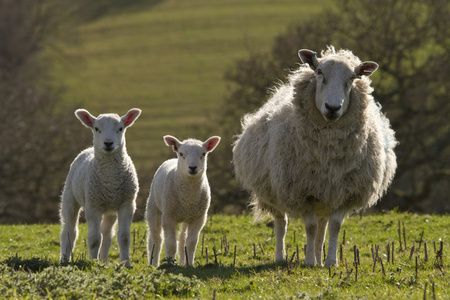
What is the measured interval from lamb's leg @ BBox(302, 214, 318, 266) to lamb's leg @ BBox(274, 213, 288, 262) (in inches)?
22.7

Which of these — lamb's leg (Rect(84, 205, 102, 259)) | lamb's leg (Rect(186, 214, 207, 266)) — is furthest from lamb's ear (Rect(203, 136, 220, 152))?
lamb's leg (Rect(84, 205, 102, 259))

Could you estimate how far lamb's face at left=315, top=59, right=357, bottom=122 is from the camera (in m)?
8.23

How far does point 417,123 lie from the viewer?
72.8 ft

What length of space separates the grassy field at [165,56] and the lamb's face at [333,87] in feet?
85.5

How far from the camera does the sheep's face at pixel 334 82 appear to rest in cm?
823

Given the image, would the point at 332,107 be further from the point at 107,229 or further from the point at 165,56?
the point at 165,56

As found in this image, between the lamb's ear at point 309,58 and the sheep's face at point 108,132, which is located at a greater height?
the lamb's ear at point 309,58

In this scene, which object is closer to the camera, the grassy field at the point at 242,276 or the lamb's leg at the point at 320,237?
the grassy field at the point at 242,276

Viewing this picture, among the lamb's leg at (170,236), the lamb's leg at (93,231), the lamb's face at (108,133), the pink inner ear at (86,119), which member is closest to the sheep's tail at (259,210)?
the lamb's leg at (170,236)

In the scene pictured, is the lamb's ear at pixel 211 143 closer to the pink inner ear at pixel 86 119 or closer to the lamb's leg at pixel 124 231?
the lamb's leg at pixel 124 231

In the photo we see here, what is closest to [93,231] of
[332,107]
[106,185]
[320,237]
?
[106,185]

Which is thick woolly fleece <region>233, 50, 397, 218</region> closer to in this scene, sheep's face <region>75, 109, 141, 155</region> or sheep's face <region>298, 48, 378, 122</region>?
sheep's face <region>298, 48, 378, 122</region>

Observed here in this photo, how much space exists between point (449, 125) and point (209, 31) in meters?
34.5

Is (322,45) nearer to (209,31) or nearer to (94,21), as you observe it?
(209,31)
